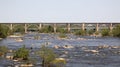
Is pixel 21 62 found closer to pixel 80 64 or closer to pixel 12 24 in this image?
pixel 80 64

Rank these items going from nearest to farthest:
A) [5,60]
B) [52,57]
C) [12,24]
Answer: [52,57] < [5,60] < [12,24]

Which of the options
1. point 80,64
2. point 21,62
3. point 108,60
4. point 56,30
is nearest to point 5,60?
point 21,62

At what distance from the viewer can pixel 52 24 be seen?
179 meters

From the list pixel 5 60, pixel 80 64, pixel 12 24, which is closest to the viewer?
pixel 80 64

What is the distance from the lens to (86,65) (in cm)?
3872

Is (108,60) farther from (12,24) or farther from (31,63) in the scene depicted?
(12,24)

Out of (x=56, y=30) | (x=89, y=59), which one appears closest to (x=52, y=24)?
(x=56, y=30)

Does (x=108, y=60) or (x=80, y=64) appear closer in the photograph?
(x=80, y=64)

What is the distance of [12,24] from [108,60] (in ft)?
440

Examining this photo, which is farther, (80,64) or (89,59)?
(89,59)

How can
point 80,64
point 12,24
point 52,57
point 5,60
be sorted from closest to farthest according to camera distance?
1. point 52,57
2. point 80,64
3. point 5,60
4. point 12,24

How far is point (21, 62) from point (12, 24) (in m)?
135

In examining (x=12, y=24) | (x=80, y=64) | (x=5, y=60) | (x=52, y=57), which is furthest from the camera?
(x=12, y=24)

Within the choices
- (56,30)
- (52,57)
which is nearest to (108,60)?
(52,57)
